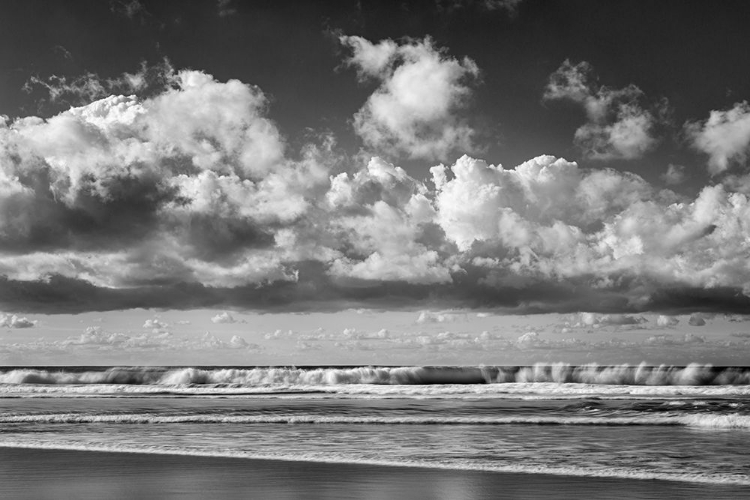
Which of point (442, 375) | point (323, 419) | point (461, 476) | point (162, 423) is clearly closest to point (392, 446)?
point (461, 476)

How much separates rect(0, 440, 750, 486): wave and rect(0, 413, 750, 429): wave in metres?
6.41

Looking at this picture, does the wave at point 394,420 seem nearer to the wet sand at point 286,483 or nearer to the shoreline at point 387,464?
the shoreline at point 387,464

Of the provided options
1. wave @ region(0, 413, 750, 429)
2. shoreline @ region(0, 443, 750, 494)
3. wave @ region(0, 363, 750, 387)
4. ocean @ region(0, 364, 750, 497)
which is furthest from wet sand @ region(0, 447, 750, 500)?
wave @ region(0, 363, 750, 387)

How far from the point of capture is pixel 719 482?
45.6 ft

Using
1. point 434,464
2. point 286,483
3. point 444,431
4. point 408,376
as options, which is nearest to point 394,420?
point 444,431

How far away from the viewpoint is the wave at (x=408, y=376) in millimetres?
59906

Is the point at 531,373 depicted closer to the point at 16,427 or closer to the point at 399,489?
the point at 16,427

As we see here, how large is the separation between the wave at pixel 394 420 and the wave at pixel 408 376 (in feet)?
95.2

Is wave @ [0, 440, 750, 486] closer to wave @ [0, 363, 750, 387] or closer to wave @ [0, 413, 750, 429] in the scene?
wave @ [0, 413, 750, 429]

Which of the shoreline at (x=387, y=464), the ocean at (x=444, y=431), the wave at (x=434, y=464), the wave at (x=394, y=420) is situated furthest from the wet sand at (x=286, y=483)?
the wave at (x=394, y=420)

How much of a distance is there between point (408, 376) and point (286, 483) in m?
52.3

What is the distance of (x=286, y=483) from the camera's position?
14.0 m

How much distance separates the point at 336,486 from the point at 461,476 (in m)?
2.52

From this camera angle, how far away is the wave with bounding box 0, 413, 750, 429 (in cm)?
2514
